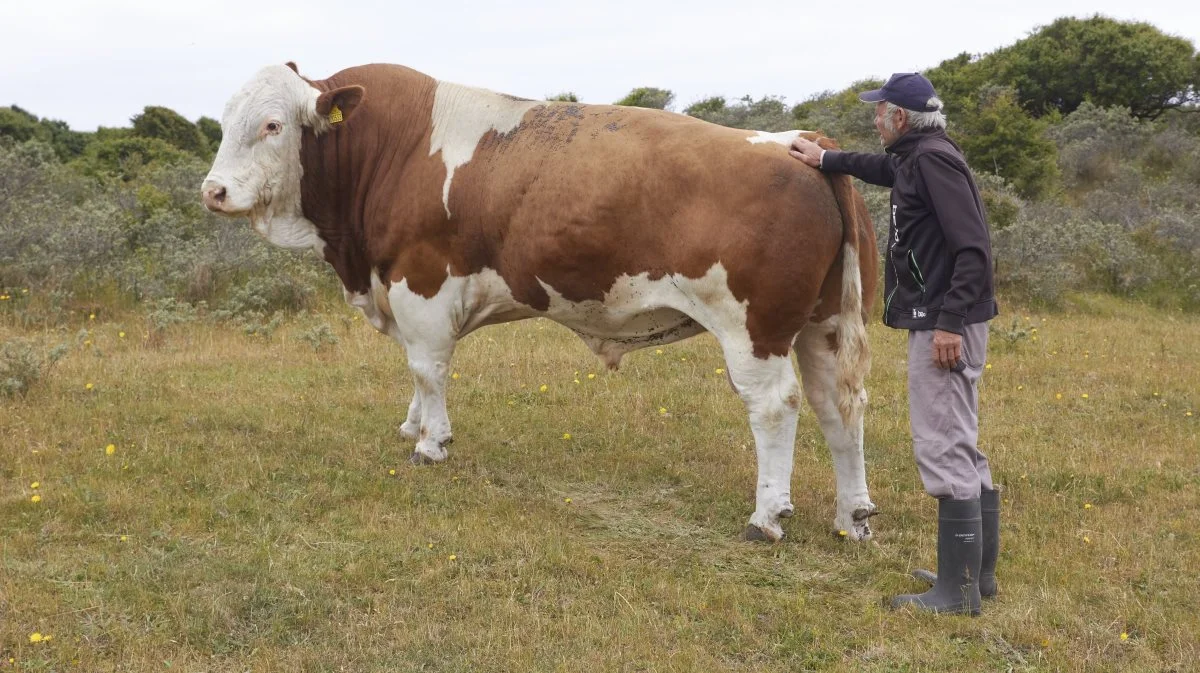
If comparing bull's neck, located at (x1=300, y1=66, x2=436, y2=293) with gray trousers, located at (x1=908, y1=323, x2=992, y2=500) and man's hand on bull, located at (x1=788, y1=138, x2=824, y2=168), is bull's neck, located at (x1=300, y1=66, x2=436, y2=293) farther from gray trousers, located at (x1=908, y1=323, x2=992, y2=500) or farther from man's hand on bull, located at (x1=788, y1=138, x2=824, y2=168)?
gray trousers, located at (x1=908, y1=323, x2=992, y2=500)

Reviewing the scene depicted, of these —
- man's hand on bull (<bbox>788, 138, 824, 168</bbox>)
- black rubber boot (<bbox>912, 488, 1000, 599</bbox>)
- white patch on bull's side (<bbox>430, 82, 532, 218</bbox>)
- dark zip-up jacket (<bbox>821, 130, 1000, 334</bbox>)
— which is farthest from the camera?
white patch on bull's side (<bbox>430, 82, 532, 218</bbox>)

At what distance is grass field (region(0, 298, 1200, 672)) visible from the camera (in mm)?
4281

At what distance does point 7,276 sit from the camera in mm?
11008

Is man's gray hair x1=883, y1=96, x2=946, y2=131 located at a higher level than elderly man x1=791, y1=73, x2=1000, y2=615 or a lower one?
higher

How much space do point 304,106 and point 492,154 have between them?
4.39 ft

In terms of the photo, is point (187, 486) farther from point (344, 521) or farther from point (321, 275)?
point (321, 275)

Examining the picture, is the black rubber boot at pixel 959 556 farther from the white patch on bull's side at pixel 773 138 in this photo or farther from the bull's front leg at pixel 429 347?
the bull's front leg at pixel 429 347

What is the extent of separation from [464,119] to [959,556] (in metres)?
3.95

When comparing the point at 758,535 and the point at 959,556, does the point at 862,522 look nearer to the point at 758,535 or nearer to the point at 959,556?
the point at 758,535

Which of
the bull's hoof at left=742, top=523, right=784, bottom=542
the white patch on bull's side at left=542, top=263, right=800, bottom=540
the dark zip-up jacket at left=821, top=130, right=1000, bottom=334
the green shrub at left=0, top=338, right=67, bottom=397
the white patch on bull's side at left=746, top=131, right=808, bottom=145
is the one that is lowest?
the bull's hoof at left=742, top=523, right=784, bottom=542

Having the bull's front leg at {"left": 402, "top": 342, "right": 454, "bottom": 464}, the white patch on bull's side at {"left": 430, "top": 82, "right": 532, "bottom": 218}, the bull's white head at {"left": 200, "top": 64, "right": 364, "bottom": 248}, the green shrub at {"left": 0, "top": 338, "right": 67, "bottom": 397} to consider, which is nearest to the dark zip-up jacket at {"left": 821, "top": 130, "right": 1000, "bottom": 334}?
the white patch on bull's side at {"left": 430, "top": 82, "right": 532, "bottom": 218}

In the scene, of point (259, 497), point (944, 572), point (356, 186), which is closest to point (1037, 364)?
point (944, 572)

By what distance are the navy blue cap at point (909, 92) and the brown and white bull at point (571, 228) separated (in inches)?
25.8

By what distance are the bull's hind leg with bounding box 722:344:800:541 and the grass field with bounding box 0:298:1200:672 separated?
0.56ft
